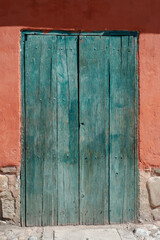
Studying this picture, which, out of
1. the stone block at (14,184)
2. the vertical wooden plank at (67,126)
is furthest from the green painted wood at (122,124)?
the stone block at (14,184)

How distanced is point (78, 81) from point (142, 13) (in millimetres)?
1019

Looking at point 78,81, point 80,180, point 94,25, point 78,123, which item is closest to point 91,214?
point 80,180

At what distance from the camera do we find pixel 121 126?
4.30 meters

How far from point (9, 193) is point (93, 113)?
4.09 feet

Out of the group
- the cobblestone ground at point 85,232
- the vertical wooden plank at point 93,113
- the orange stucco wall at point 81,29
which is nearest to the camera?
the cobblestone ground at point 85,232

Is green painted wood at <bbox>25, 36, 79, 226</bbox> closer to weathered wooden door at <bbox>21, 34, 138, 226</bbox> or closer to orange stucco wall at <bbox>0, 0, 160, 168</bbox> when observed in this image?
weathered wooden door at <bbox>21, 34, 138, 226</bbox>

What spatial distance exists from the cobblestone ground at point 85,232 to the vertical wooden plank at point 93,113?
28 centimetres

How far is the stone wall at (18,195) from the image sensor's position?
166 inches

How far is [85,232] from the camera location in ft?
13.6

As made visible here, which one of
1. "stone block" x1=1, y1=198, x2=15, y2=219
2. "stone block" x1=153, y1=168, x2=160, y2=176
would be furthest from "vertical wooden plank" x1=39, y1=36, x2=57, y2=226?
"stone block" x1=153, y1=168, x2=160, y2=176

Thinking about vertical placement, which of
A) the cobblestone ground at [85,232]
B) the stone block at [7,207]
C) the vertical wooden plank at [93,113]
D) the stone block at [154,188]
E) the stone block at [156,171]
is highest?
the vertical wooden plank at [93,113]

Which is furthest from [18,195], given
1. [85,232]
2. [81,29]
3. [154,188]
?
[81,29]

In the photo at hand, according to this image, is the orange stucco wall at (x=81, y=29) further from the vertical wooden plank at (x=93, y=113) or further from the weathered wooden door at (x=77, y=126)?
the vertical wooden plank at (x=93, y=113)

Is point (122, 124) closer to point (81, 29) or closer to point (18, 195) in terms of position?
point (81, 29)
